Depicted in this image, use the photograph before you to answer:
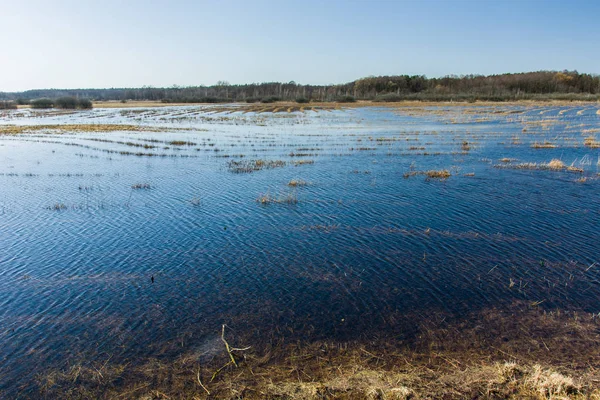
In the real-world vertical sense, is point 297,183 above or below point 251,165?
below

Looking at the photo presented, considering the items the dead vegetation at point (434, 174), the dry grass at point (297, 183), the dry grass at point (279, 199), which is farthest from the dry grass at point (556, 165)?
the dry grass at point (279, 199)

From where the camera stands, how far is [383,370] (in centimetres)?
855

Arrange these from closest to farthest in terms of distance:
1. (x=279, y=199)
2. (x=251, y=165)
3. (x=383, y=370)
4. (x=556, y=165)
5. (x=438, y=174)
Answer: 1. (x=383, y=370)
2. (x=279, y=199)
3. (x=438, y=174)
4. (x=556, y=165)
5. (x=251, y=165)

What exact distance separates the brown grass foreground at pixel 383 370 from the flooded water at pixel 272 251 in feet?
1.82

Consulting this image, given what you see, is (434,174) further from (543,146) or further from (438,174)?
(543,146)

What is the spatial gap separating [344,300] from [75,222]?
15000 mm

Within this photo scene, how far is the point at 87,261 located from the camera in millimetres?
14812

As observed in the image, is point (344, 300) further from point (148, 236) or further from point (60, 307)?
point (148, 236)

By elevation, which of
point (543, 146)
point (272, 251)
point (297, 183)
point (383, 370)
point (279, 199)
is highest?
point (543, 146)

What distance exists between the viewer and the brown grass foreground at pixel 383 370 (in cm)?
786

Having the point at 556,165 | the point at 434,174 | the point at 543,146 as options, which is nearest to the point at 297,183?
the point at 434,174

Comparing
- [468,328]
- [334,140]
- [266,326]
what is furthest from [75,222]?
[334,140]

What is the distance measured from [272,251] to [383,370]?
307 inches

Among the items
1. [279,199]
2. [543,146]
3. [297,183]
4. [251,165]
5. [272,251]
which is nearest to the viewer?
[272,251]
